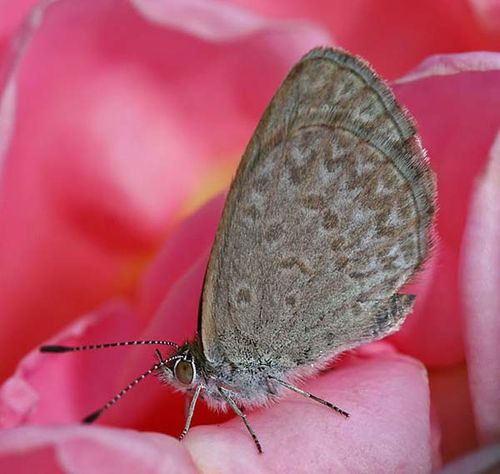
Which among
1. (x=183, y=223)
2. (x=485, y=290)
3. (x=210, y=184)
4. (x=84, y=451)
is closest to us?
(x=84, y=451)

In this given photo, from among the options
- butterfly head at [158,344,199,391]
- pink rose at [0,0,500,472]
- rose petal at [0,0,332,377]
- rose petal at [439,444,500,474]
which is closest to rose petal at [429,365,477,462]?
pink rose at [0,0,500,472]

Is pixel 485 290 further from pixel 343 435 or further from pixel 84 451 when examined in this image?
pixel 84 451

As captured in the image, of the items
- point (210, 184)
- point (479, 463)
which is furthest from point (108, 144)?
point (479, 463)

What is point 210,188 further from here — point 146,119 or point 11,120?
point 11,120

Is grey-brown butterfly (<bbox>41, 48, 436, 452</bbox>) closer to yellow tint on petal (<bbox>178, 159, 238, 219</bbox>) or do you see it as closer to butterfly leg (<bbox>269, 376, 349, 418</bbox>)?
butterfly leg (<bbox>269, 376, 349, 418</bbox>)

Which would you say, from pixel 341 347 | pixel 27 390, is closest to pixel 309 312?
pixel 341 347
